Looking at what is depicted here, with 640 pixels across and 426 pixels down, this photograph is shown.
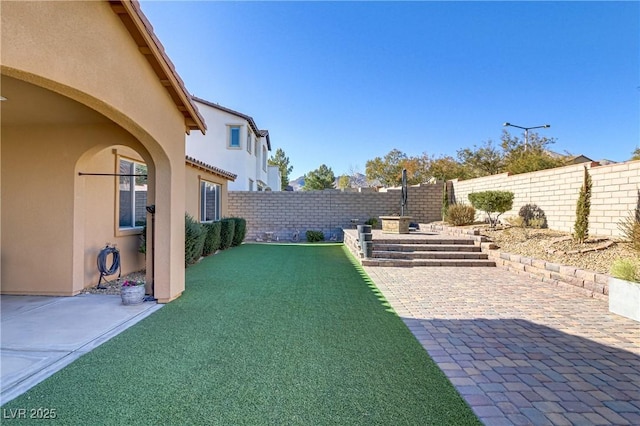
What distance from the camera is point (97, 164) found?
21.3 ft

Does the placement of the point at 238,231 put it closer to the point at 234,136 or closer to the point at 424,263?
the point at 234,136

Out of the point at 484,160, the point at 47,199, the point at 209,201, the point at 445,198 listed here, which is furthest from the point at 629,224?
the point at 484,160

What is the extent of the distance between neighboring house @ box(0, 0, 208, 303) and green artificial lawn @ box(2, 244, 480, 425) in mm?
1907

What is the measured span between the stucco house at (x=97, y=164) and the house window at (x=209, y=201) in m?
4.38

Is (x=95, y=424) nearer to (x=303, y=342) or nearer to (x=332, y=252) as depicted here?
(x=303, y=342)

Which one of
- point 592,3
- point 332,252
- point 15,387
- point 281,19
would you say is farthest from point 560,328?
point 281,19

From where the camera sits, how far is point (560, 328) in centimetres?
457

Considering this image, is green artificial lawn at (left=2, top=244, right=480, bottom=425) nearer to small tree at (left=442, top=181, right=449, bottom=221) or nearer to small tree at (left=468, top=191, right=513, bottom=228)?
small tree at (left=468, top=191, right=513, bottom=228)

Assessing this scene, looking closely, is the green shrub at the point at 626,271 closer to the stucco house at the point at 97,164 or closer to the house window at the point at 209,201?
the stucco house at the point at 97,164

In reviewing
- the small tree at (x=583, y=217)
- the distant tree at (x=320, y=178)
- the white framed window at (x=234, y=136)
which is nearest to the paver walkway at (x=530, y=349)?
the small tree at (x=583, y=217)

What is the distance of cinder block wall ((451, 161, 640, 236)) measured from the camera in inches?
316

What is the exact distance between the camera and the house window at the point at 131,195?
24.3 feet

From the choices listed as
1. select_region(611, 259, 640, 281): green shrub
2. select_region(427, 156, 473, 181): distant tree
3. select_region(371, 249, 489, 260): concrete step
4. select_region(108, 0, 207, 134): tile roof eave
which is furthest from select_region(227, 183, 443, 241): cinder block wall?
select_region(427, 156, 473, 181): distant tree

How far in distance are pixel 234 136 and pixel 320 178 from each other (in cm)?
3378
